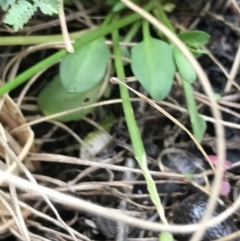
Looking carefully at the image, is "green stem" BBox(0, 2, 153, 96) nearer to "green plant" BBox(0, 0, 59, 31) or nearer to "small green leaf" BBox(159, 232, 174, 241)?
"green plant" BBox(0, 0, 59, 31)

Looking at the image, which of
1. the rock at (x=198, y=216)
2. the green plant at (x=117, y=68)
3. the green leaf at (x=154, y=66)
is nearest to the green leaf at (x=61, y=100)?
the green plant at (x=117, y=68)

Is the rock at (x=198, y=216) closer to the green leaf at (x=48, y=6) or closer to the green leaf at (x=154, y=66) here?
the green leaf at (x=154, y=66)

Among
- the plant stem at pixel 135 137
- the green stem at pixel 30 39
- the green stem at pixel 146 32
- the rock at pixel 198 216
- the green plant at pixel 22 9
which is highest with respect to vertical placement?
the green plant at pixel 22 9

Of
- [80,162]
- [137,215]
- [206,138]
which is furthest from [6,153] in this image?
[206,138]

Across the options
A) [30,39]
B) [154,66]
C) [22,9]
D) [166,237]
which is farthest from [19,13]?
[166,237]

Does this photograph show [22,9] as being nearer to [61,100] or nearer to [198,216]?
[61,100]

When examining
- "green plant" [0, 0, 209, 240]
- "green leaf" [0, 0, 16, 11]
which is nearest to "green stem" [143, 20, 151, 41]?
"green plant" [0, 0, 209, 240]
